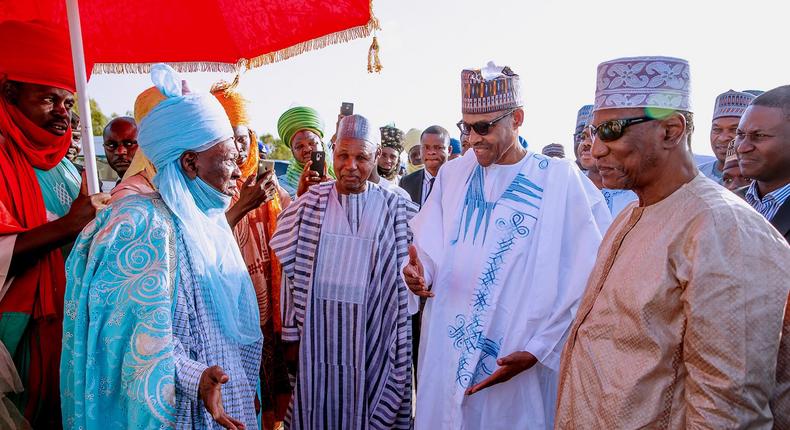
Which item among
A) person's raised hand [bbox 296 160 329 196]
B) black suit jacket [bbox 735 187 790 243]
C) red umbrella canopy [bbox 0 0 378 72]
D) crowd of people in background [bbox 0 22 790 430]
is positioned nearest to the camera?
crowd of people in background [bbox 0 22 790 430]

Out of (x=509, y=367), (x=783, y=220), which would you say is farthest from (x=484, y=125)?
(x=783, y=220)

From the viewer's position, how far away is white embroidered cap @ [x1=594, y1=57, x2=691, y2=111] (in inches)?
76.4

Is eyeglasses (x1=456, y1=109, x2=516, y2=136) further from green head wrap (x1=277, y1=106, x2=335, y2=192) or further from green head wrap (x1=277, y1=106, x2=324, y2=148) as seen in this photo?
green head wrap (x1=277, y1=106, x2=324, y2=148)

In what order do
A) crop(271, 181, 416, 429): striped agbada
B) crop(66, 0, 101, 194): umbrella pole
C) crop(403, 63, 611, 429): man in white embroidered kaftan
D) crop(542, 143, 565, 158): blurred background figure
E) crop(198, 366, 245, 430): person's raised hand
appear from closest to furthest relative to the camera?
crop(198, 366, 245, 430): person's raised hand, crop(403, 63, 611, 429): man in white embroidered kaftan, crop(66, 0, 101, 194): umbrella pole, crop(271, 181, 416, 429): striped agbada, crop(542, 143, 565, 158): blurred background figure

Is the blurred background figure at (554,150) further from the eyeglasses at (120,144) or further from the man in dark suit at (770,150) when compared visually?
the eyeglasses at (120,144)

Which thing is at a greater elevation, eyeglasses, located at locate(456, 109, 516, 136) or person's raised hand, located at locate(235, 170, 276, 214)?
eyeglasses, located at locate(456, 109, 516, 136)

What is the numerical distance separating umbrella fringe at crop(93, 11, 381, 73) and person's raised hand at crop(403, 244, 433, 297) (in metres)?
1.40

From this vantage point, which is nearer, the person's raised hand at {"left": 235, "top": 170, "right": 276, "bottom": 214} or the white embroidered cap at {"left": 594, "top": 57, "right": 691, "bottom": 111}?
the white embroidered cap at {"left": 594, "top": 57, "right": 691, "bottom": 111}

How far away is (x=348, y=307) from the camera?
364 centimetres

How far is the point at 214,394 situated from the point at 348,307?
1.60 m

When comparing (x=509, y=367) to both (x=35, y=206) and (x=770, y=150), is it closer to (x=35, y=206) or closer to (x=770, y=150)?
(x=770, y=150)

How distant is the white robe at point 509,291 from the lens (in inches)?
109

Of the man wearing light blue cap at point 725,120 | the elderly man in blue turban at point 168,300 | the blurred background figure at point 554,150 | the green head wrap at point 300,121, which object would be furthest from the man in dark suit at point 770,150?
the blurred background figure at point 554,150

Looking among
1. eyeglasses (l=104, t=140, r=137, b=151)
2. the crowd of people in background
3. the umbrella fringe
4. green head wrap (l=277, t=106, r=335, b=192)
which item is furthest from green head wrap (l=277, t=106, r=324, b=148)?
the umbrella fringe
